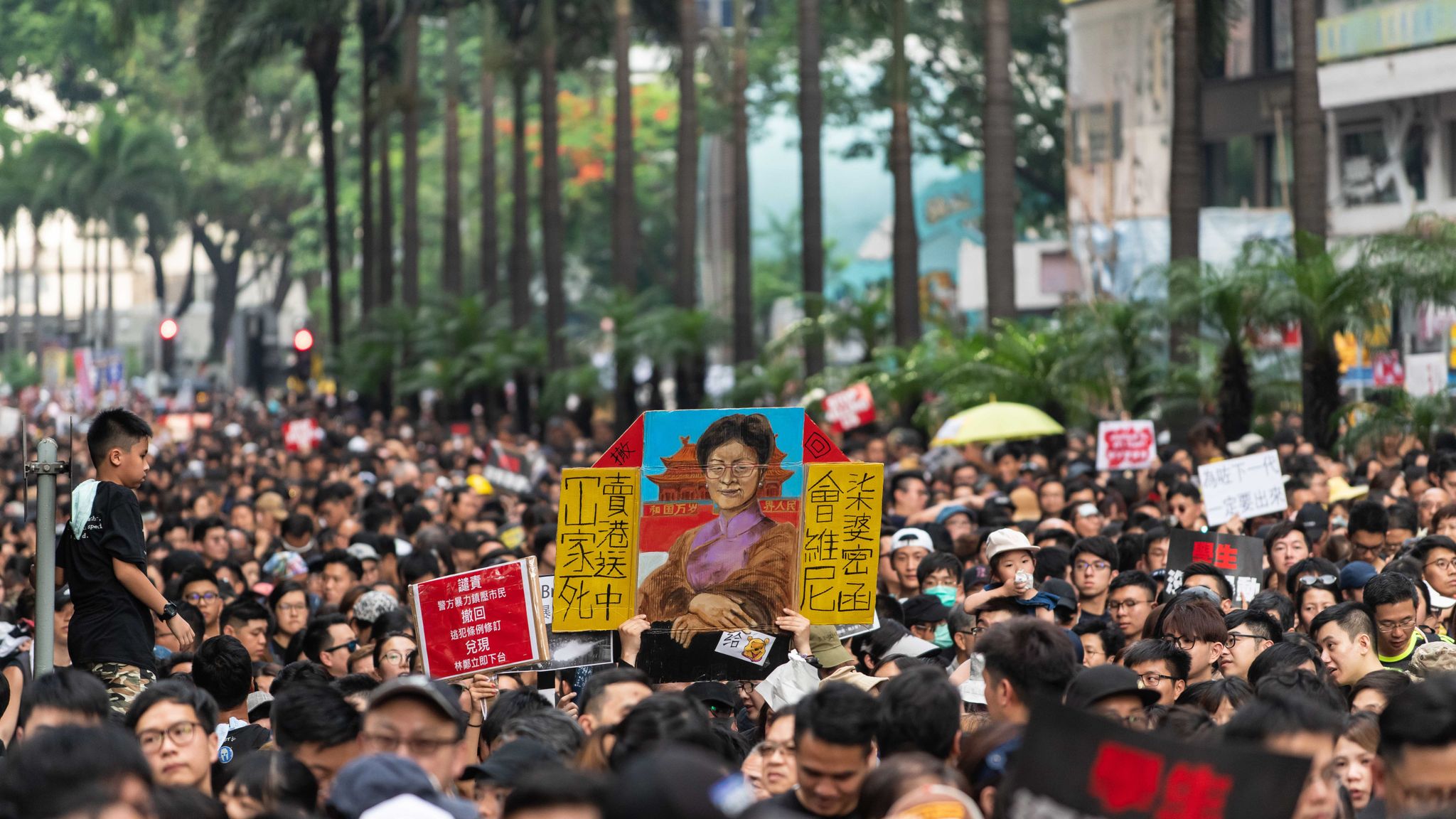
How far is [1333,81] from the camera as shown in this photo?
36000mm

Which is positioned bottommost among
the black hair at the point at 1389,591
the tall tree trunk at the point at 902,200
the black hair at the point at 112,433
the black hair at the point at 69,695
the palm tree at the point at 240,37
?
the black hair at the point at 1389,591

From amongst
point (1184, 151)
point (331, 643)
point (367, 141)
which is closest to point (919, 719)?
point (331, 643)

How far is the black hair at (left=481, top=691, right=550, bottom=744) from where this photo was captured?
7.68m

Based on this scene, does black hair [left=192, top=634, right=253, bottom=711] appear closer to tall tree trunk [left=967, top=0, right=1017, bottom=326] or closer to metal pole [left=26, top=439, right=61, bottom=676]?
metal pole [left=26, top=439, right=61, bottom=676]

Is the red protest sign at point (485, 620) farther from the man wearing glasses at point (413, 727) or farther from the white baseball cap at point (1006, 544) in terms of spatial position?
the man wearing glasses at point (413, 727)

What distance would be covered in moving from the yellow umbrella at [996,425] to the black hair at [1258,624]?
10.8 meters

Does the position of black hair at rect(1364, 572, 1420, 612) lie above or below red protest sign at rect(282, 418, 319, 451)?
above

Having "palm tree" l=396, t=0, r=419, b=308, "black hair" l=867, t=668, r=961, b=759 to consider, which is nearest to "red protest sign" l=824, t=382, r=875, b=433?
"black hair" l=867, t=668, r=961, b=759

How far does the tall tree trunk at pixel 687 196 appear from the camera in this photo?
116 ft

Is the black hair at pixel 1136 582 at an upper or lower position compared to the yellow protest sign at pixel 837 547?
lower

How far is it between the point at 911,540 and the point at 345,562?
3.37 meters

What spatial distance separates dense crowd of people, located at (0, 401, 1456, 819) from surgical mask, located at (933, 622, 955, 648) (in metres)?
0.02

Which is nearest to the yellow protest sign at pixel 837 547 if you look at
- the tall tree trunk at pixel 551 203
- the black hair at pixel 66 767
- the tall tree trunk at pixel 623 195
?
the black hair at pixel 66 767

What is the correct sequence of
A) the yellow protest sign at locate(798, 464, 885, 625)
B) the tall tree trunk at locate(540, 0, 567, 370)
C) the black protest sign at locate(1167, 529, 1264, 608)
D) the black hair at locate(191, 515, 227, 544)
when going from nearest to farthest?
1. the yellow protest sign at locate(798, 464, 885, 625)
2. the black protest sign at locate(1167, 529, 1264, 608)
3. the black hair at locate(191, 515, 227, 544)
4. the tall tree trunk at locate(540, 0, 567, 370)
